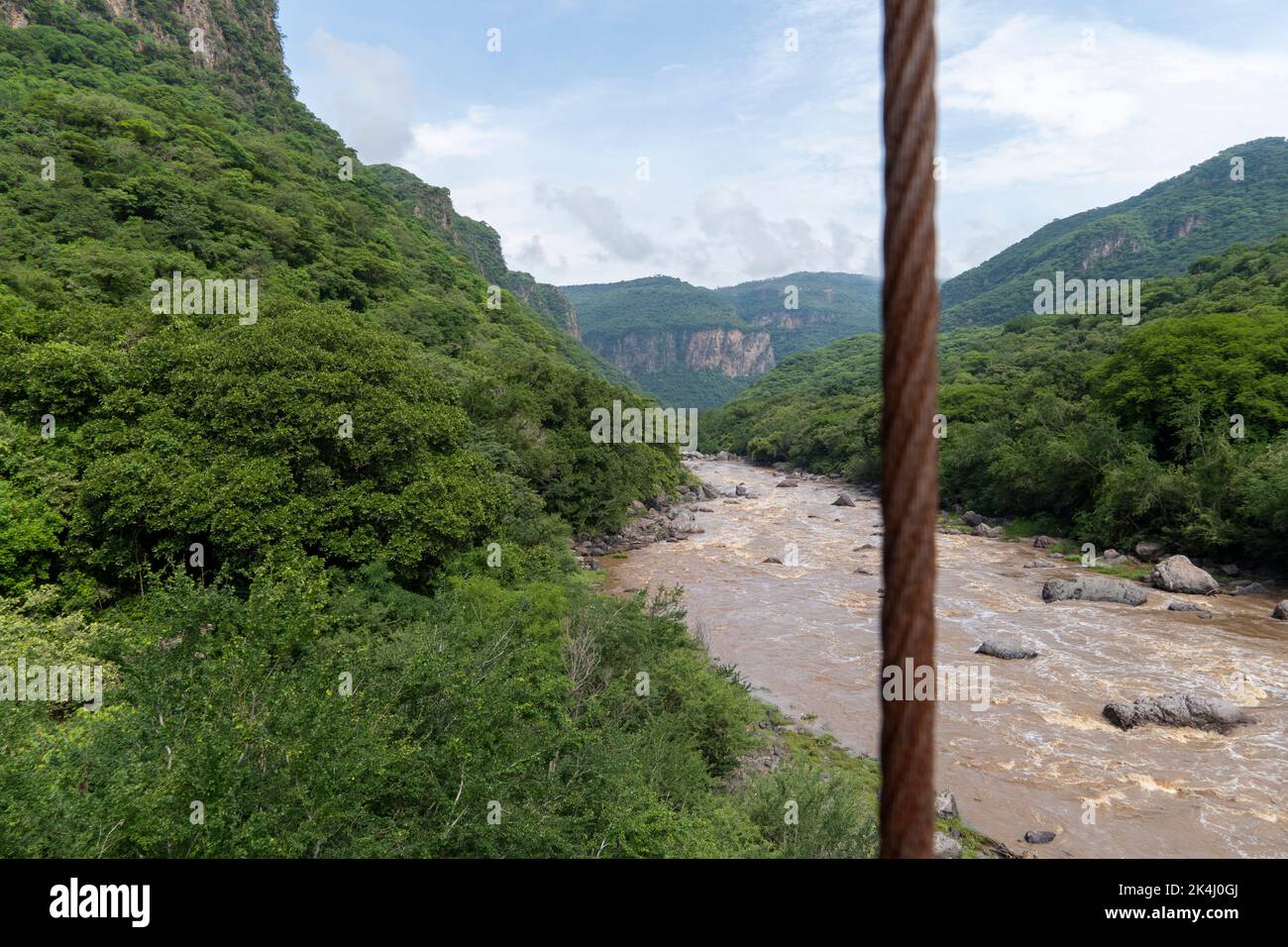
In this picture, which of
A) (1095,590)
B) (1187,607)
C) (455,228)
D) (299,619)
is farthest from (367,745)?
(455,228)

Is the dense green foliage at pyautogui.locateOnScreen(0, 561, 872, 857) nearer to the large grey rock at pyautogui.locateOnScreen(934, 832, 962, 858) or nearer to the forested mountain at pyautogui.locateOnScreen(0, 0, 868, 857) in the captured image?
the forested mountain at pyautogui.locateOnScreen(0, 0, 868, 857)

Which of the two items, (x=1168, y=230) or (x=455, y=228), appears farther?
(x=455, y=228)

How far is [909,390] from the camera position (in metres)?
0.93

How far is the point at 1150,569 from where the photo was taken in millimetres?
23438

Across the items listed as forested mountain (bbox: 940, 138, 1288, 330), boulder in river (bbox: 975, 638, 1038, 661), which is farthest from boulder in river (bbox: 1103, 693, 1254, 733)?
forested mountain (bbox: 940, 138, 1288, 330)

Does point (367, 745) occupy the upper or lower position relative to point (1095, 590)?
upper

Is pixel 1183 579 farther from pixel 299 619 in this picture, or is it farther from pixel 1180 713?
pixel 299 619

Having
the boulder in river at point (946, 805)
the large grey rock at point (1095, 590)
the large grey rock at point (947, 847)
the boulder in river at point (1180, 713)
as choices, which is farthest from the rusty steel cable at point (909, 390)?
the large grey rock at point (1095, 590)

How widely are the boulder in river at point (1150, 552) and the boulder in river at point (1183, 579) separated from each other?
2087mm

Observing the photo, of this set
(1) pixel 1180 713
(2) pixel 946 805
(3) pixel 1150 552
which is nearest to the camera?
(2) pixel 946 805

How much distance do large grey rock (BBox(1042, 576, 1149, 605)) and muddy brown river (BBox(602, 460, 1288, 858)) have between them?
40 cm

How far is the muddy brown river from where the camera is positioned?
10.1m

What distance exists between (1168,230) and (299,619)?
13818cm
